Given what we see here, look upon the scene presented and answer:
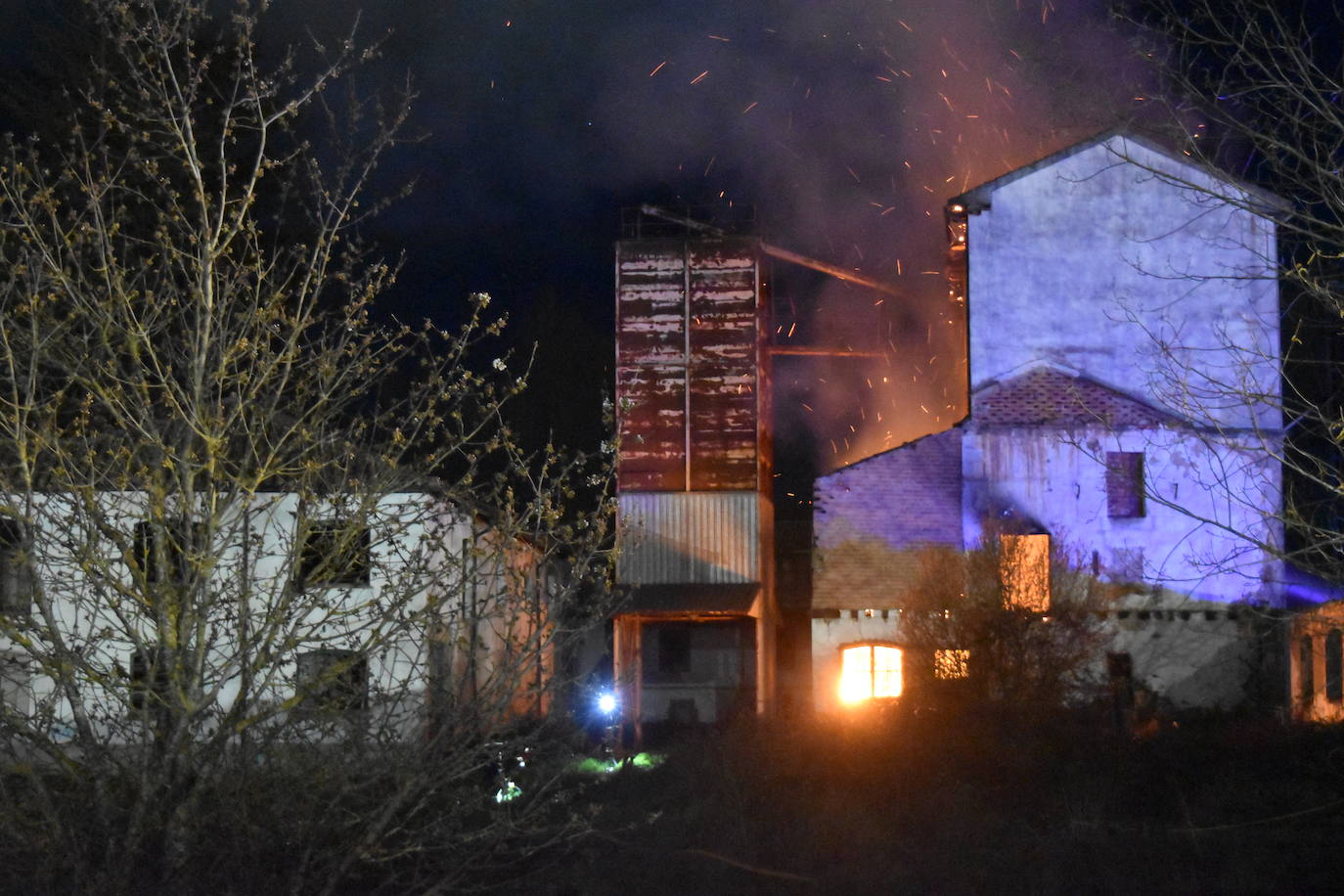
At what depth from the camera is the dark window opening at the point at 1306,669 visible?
22.8m

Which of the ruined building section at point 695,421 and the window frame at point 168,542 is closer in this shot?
the window frame at point 168,542

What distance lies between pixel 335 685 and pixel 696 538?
2131cm

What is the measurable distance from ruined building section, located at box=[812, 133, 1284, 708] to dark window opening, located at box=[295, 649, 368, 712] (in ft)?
53.2

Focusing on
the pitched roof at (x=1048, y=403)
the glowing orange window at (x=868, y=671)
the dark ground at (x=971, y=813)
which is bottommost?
the dark ground at (x=971, y=813)

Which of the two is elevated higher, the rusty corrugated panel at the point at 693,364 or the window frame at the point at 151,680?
the rusty corrugated panel at the point at 693,364

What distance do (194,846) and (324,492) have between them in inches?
97.8

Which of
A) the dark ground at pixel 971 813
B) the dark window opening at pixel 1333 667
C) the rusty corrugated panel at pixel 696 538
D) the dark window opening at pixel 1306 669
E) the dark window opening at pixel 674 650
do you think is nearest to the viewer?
the dark ground at pixel 971 813

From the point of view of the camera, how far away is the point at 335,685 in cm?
870

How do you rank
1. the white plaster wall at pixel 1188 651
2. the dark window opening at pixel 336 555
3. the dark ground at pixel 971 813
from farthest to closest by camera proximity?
the white plaster wall at pixel 1188 651 < the dark ground at pixel 971 813 < the dark window opening at pixel 336 555

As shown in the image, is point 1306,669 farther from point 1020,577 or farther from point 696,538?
point 696,538

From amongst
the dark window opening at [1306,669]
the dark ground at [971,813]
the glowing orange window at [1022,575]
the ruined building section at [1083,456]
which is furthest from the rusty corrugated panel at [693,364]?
the dark window opening at [1306,669]

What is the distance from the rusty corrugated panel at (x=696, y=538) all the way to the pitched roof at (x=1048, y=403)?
6366mm

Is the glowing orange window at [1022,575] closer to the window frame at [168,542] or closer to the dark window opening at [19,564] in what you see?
the window frame at [168,542]

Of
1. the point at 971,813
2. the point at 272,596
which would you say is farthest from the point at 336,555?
the point at 971,813
